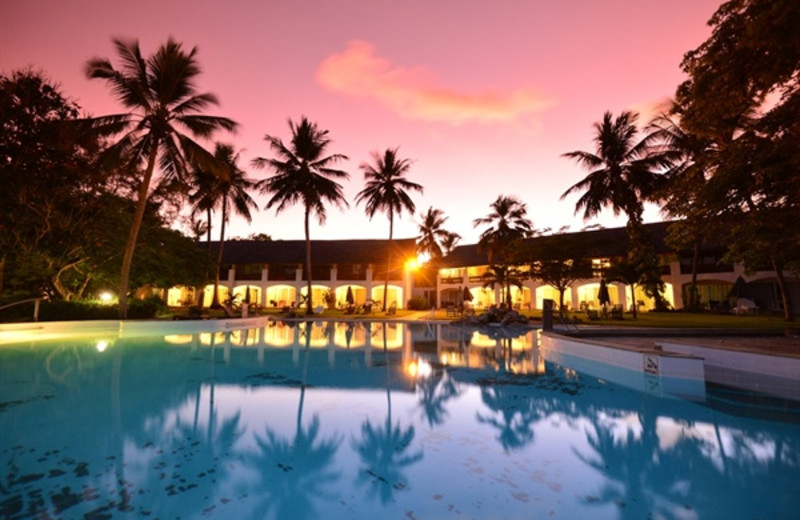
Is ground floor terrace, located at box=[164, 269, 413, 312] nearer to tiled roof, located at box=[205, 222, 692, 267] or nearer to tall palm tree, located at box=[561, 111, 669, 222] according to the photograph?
tiled roof, located at box=[205, 222, 692, 267]

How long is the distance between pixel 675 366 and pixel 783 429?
8.48 feet

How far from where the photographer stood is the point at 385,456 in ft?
13.8

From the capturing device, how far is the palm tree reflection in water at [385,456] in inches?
139

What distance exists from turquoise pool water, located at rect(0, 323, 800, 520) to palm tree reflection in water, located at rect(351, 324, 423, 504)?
0.02 meters

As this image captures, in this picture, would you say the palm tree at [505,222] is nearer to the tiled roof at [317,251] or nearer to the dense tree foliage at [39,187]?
the tiled roof at [317,251]

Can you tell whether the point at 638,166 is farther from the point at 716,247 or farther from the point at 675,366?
the point at 675,366

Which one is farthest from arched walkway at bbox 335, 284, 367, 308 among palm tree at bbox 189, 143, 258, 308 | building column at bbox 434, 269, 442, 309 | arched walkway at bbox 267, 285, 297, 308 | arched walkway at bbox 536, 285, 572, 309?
arched walkway at bbox 536, 285, 572, 309

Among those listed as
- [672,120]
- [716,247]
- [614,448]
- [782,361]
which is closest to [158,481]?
[614,448]

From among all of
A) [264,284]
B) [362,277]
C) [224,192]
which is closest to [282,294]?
[264,284]

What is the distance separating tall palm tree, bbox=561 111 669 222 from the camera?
2077 centimetres

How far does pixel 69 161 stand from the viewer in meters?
15.3

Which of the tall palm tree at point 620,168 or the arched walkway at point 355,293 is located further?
the arched walkway at point 355,293

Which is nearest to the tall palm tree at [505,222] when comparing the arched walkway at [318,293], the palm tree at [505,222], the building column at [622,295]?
the palm tree at [505,222]

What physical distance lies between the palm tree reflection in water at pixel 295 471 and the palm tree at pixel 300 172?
64.9 feet
